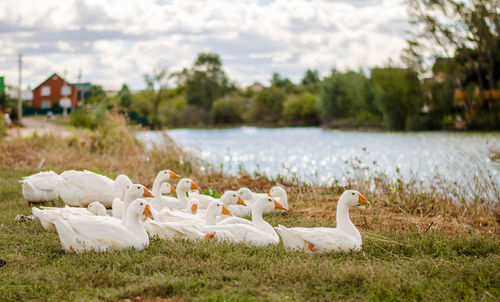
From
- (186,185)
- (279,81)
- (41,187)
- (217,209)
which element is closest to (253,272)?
(217,209)

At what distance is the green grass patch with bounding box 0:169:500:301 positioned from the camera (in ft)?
15.8

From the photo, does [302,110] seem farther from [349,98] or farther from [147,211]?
[147,211]

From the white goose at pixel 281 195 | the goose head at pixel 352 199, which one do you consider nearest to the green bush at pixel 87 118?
the white goose at pixel 281 195

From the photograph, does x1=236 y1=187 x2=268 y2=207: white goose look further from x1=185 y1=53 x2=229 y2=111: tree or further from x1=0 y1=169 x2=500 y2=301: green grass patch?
x1=185 y1=53 x2=229 y2=111: tree

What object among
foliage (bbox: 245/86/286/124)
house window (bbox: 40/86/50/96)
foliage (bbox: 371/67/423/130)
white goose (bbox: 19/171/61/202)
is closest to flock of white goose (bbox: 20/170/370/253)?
white goose (bbox: 19/171/61/202)

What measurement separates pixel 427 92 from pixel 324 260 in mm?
45860

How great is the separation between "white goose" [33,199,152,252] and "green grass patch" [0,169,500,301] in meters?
0.15

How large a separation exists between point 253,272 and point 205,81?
8522cm

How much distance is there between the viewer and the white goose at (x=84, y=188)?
378 inches

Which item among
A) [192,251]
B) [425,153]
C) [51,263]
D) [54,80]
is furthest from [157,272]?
[54,80]

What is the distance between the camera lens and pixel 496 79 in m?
45.0

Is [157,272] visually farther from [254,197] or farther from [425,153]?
[425,153]

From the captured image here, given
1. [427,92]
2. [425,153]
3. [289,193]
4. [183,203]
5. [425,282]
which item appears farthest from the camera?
[427,92]

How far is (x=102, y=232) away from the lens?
639 centimetres
